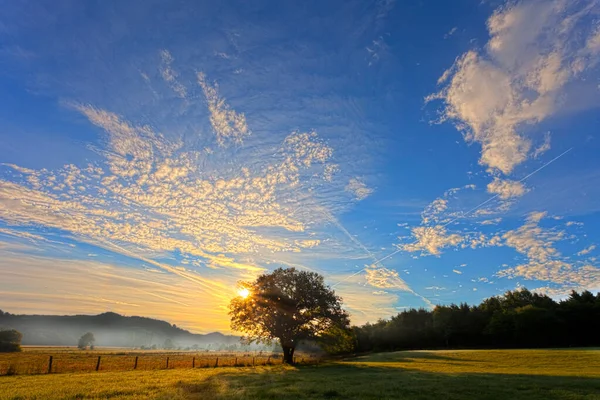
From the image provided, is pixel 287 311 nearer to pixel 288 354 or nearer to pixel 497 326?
pixel 288 354

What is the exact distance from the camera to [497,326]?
95188mm

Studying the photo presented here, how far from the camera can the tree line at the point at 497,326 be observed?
286 feet

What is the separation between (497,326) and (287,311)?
75697 mm

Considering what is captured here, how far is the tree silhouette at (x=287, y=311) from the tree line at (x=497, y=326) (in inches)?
840

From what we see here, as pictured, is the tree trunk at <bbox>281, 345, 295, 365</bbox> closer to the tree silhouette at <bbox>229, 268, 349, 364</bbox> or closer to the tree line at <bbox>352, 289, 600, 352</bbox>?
the tree silhouette at <bbox>229, 268, 349, 364</bbox>

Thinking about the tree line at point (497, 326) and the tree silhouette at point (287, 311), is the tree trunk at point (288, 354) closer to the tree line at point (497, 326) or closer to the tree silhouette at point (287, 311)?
the tree silhouette at point (287, 311)

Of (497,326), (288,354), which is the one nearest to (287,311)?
(288,354)

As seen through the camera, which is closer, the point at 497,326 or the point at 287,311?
the point at 287,311

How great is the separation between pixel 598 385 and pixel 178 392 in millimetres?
23519

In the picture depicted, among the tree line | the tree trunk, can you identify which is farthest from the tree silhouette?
the tree line

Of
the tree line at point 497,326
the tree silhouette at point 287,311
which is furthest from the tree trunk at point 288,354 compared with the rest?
the tree line at point 497,326

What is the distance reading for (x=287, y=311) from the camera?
176 feet

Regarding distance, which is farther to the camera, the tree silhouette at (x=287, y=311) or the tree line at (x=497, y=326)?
the tree line at (x=497, y=326)

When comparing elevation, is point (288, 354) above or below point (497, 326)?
below
